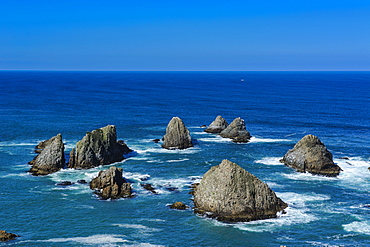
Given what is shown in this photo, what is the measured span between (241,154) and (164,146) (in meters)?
19.3

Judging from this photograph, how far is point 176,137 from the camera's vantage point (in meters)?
101

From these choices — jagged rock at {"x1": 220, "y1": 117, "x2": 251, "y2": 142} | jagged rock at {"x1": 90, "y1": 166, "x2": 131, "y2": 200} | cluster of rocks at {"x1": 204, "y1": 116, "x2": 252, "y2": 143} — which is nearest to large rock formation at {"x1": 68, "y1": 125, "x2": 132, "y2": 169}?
jagged rock at {"x1": 90, "y1": 166, "x2": 131, "y2": 200}

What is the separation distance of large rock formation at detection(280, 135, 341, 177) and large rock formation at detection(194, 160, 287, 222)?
76.3 feet

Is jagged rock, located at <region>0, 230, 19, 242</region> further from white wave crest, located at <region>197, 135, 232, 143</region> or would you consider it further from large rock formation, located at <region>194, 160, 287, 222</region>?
white wave crest, located at <region>197, 135, 232, 143</region>

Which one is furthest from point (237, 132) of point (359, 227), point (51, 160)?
point (359, 227)

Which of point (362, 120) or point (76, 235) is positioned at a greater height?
point (362, 120)

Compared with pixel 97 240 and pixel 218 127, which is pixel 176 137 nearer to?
pixel 218 127

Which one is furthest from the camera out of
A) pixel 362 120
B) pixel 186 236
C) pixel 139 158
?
pixel 362 120

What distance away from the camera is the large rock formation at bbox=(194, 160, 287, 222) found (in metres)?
58.9

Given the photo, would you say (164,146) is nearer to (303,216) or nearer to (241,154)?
(241,154)

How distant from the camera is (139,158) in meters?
92.1

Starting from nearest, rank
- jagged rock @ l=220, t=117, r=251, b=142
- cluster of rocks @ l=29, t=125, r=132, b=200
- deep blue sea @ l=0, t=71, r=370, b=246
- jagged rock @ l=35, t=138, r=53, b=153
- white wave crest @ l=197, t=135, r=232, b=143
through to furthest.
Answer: deep blue sea @ l=0, t=71, r=370, b=246 < cluster of rocks @ l=29, t=125, r=132, b=200 < jagged rock @ l=35, t=138, r=53, b=153 < white wave crest @ l=197, t=135, r=232, b=143 < jagged rock @ l=220, t=117, r=251, b=142

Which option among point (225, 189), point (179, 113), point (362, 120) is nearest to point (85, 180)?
point (225, 189)

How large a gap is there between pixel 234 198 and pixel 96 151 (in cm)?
3725
